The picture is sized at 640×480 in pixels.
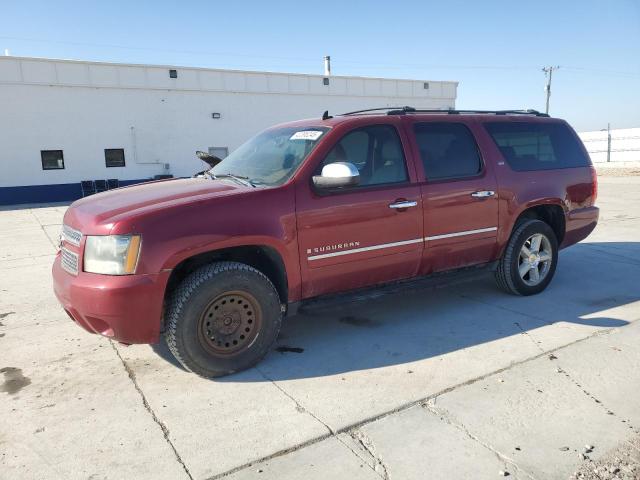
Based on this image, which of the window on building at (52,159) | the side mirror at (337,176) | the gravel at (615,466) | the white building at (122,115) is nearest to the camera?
the gravel at (615,466)

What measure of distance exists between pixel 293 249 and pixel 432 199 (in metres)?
1.42

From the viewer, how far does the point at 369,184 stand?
162 inches

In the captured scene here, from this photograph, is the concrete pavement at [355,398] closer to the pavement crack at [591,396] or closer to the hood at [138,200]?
the pavement crack at [591,396]

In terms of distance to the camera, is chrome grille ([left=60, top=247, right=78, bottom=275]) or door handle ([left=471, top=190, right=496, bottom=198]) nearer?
chrome grille ([left=60, top=247, right=78, bottom=275])

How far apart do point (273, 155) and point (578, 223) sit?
3.58 m

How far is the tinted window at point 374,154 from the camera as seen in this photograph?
411cm

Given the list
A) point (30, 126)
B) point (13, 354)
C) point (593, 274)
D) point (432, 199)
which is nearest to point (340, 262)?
point (432, 199)

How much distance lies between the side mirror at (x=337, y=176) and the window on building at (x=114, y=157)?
697 inches

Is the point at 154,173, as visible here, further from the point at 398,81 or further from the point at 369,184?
the point at 369,184

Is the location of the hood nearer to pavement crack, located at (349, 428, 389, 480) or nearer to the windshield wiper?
the windshield wiper

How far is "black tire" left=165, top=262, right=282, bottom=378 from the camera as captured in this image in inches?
134

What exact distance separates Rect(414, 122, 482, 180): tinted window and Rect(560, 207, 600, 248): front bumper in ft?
4.87

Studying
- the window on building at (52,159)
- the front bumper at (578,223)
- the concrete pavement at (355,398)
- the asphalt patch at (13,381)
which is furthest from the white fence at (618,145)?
the asphalt patch at (13,381)

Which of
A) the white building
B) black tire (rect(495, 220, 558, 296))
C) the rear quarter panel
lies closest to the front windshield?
the rear quarter panel
